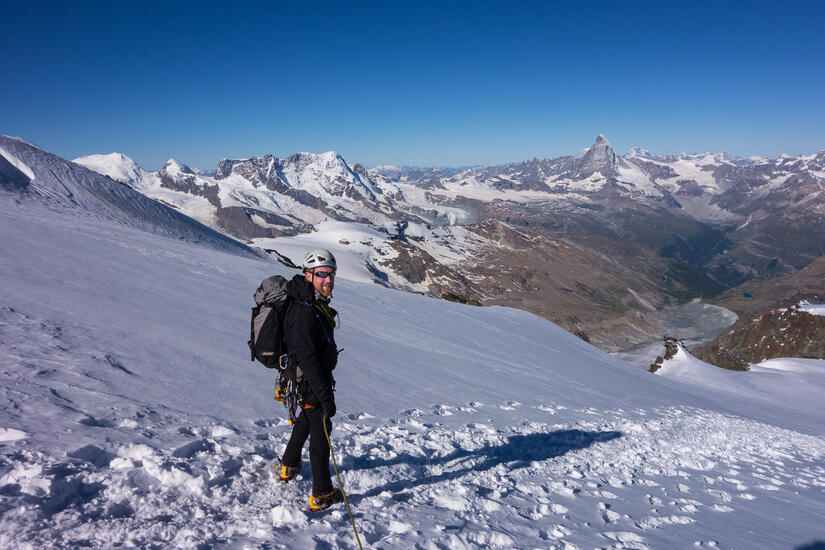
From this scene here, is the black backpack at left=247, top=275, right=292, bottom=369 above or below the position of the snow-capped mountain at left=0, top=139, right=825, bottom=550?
above

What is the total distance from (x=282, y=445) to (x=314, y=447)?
147 centimetres

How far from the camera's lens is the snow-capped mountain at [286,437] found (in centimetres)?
470

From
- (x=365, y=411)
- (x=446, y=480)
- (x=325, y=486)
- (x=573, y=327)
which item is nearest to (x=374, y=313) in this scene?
(x=365, y=411)

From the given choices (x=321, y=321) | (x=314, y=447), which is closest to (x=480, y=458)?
(x=314, y=447)

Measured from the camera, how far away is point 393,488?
627 cm

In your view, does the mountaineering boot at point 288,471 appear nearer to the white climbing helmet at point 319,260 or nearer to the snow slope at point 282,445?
the snow slope at point 282,445

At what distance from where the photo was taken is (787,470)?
36.7ft

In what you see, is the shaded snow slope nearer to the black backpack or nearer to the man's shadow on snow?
the black backpack

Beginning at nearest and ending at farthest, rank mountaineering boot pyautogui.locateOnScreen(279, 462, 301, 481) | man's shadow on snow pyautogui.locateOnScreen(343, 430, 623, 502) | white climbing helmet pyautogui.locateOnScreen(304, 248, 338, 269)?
white climbing helmet pyautogui.locateOnScreen(304, 248, 338, 269) → mountaineering boot pyautogui.locateOnScreen(279, 462, 301, 481) → man's shadow on snow pyautogui.locateOnScreen(343, 430, 623, 502)

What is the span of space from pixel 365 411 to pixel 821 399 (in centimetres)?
3955

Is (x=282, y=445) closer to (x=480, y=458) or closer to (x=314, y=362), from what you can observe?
(x=314, y=362)

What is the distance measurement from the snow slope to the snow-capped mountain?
3 cm

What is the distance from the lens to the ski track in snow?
433 cm

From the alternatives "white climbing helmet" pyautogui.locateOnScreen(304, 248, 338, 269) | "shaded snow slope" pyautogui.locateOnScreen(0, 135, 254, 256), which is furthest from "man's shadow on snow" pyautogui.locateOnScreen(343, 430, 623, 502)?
"shaded snow slope" pyautogui.locateOnScreen(0, 135, 254, 256)
